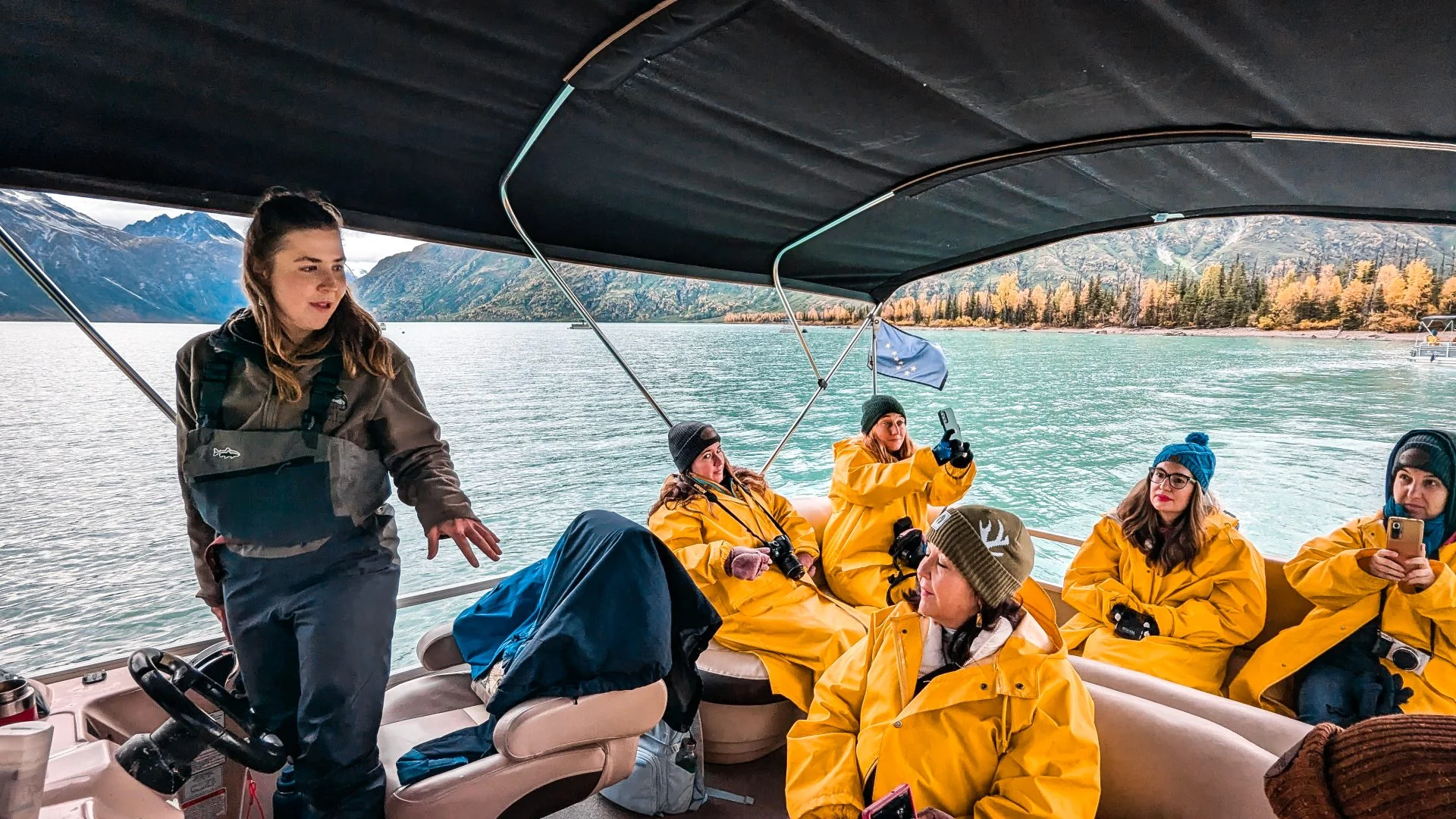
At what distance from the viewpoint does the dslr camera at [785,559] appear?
105 inches

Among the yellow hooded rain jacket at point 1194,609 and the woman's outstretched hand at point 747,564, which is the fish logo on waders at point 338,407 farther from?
the yellow hooded rain jacket at point 1194,609

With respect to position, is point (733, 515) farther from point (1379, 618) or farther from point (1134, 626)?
point (1379, 618)

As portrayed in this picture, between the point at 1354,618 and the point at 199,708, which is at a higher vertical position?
the point at 199,708

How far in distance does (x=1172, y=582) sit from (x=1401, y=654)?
572 millimetres

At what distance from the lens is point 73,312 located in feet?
5.90

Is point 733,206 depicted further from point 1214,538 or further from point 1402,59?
point 1214,538

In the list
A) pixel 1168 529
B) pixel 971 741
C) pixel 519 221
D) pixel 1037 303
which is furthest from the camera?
pixel 1037 303

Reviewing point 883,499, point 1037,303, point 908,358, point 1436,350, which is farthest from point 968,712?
point 1436,350

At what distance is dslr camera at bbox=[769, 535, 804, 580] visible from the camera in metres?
2.66

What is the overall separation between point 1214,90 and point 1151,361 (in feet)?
97.8

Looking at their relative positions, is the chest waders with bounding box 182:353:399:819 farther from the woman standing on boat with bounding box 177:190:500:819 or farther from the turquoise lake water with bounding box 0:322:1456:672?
the turquoise lake water with bounding box 0:322:1456:672

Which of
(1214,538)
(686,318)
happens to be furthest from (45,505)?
(686,318)

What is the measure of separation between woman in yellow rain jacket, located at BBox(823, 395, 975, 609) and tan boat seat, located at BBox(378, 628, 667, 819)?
1456 mm

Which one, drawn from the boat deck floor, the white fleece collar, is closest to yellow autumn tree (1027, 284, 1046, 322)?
the boat deck floor
